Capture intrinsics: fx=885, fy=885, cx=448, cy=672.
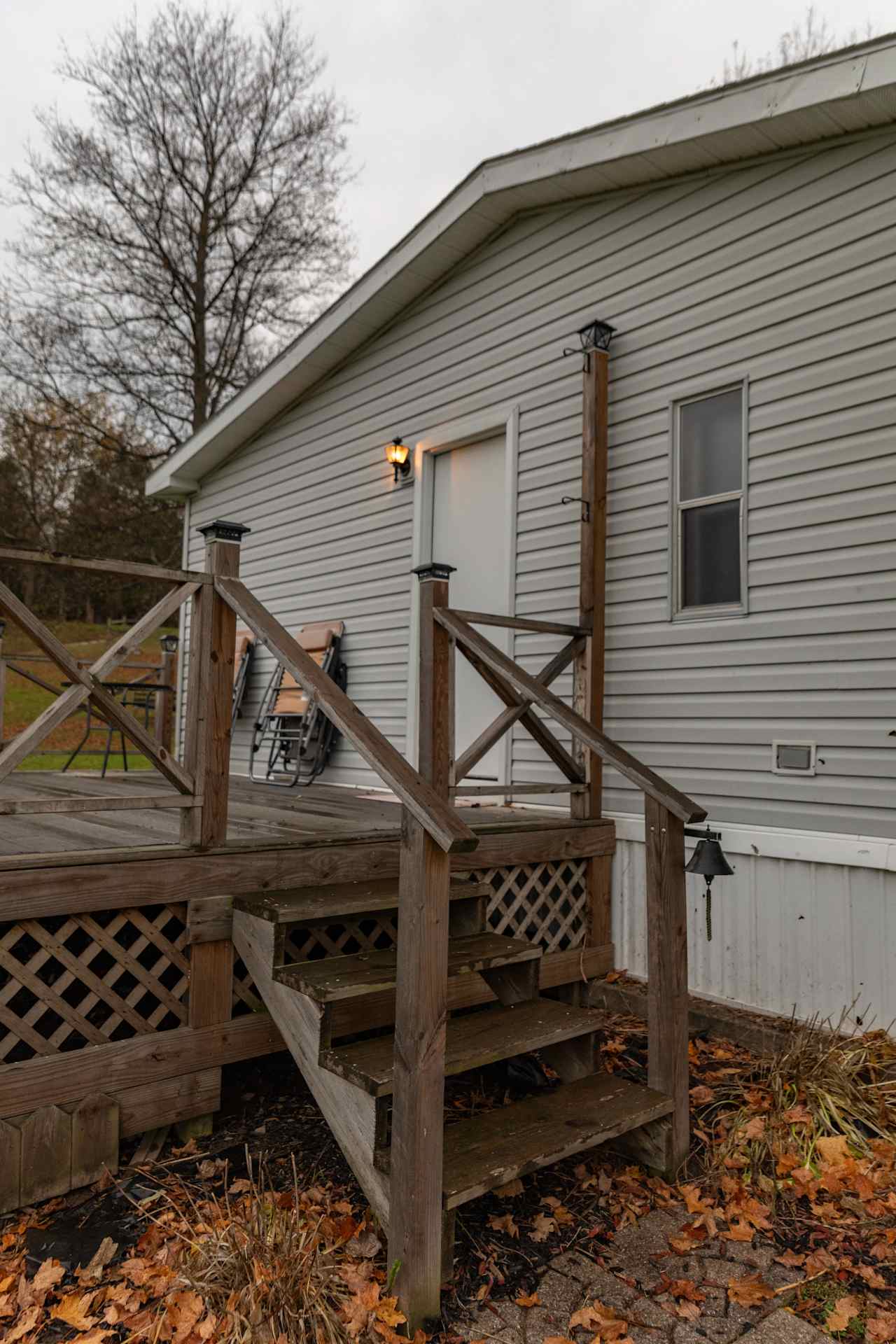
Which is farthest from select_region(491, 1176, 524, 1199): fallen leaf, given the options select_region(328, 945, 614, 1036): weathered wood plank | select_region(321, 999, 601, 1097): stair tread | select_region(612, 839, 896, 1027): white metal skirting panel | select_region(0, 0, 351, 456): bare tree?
select_region(0, 0, 351, 456): bare tree

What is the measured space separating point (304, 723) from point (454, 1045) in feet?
13.0

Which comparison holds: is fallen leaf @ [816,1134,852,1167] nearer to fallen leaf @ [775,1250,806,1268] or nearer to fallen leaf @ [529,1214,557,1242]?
fallen leaf @ [775,1250,806,1268]

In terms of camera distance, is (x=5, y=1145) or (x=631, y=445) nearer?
(x=5, y=1145)

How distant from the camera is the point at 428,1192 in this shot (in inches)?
80.4

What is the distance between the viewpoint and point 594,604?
447cm

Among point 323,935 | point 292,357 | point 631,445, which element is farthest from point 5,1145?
point 292,357

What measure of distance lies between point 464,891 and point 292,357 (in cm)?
480

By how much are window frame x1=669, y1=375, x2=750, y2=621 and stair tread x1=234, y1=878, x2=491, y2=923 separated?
5.88 ft

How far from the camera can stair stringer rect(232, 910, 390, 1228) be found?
2234mm

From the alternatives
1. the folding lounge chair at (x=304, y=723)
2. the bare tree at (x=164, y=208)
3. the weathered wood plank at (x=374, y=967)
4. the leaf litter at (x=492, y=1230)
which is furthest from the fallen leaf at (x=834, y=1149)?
the bare tree at (x=164, y=208)

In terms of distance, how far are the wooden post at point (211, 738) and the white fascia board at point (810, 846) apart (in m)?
2.26

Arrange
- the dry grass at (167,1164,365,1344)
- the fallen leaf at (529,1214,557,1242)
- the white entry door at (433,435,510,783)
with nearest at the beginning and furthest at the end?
the dry grass at (167,1164,365,1344) < the fallen leaf at (529,1214,557,1242) < the white entry door at (433,435,510,783)

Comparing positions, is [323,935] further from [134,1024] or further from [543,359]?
[543,359]

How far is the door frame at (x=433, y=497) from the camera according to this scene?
17.2 feet
